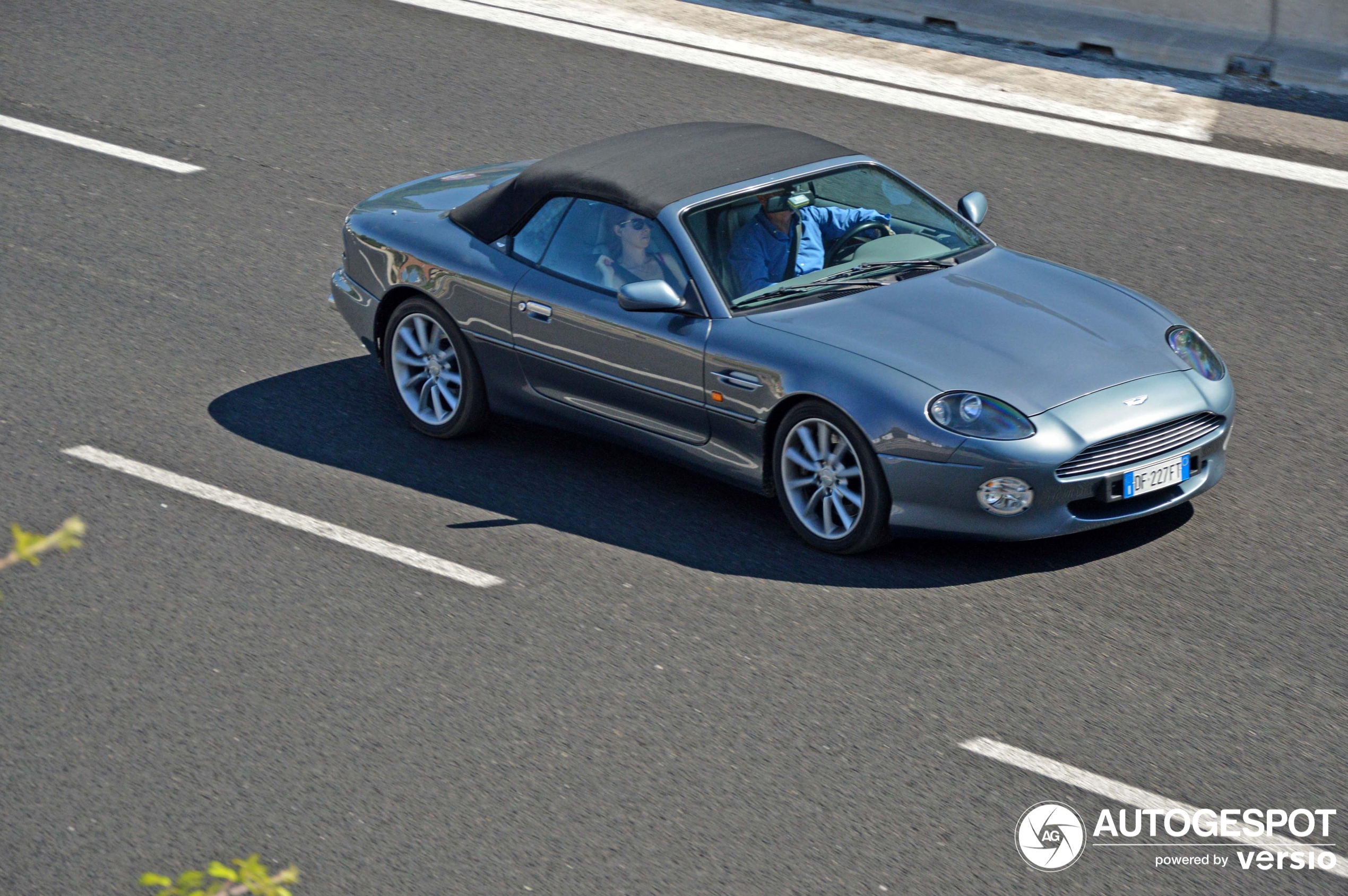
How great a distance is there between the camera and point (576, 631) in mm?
6477

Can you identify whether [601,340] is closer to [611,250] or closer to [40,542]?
[611,250]

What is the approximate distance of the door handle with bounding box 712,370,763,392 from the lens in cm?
695

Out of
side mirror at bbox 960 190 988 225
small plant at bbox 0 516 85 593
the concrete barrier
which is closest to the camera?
small plant at bbox 0 516 85 593

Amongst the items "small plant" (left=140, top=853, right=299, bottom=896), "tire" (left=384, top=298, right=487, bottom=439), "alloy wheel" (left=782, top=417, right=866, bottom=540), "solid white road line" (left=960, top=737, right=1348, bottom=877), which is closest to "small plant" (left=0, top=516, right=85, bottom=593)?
"small plant" (left=140, top=853, right=299, bottom=896)

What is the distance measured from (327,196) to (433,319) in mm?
3212

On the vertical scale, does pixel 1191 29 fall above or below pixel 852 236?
above

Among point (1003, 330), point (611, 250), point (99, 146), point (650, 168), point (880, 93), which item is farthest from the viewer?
point (880, 93)

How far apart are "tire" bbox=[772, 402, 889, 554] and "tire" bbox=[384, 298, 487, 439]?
1.81 meters

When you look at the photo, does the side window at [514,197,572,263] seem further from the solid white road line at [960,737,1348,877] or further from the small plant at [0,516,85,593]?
the small plant at [0,516,85,593]

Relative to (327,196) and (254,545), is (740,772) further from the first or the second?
(327,196)

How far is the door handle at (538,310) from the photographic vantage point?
25.1ft

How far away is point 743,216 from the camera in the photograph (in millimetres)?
7402

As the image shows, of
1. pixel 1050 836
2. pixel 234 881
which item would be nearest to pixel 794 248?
pixel 1050 836

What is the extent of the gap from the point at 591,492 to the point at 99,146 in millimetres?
6143
